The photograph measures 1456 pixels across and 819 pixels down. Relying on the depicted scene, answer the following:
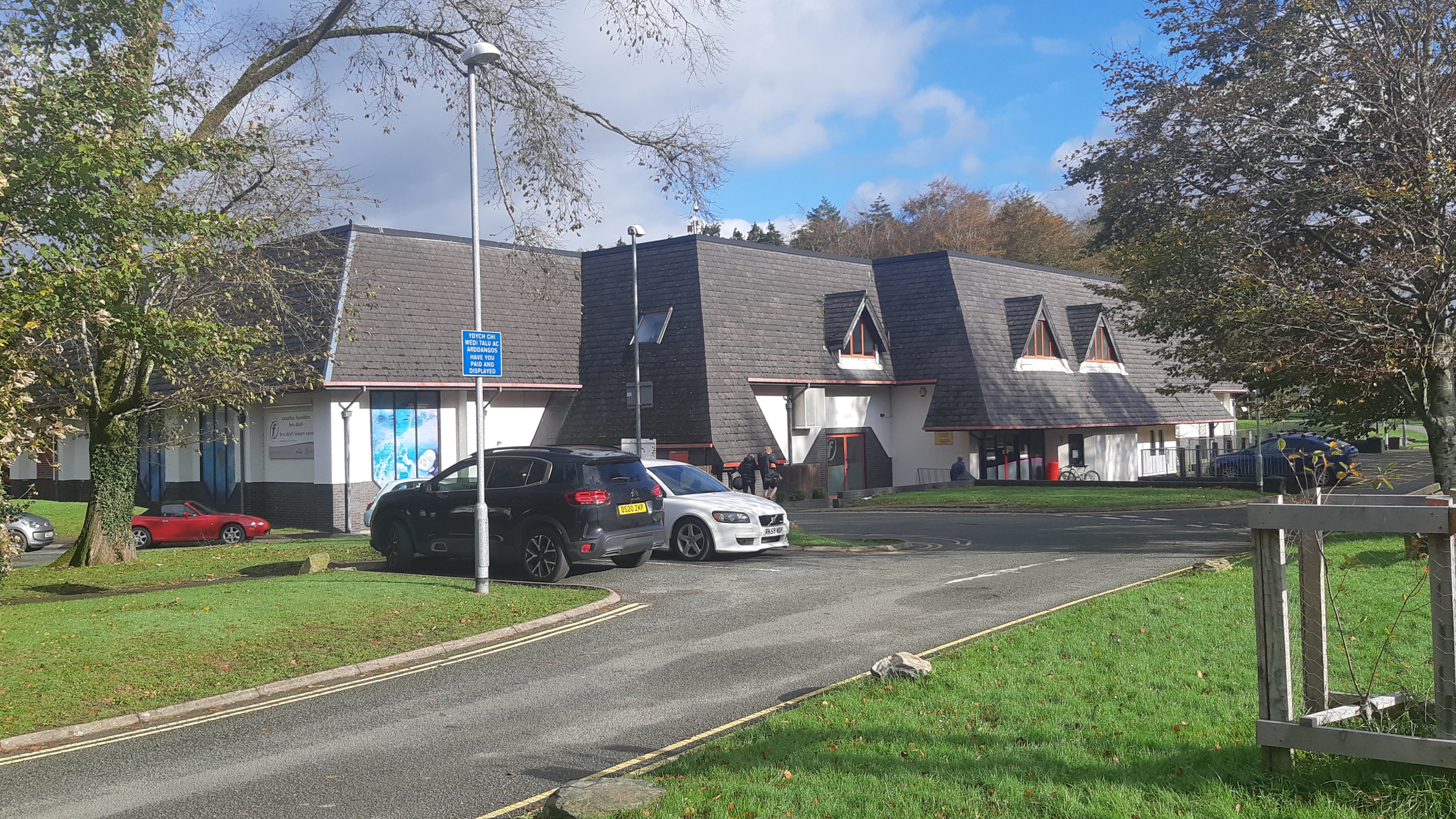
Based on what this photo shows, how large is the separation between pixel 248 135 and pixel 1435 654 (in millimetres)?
16455

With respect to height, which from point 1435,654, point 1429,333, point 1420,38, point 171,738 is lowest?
point 171,738

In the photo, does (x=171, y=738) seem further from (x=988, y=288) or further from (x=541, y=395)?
(x=988, y=288)

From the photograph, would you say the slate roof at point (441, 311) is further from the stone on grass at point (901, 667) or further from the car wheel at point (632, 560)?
the stone on grass at point (901, 667)

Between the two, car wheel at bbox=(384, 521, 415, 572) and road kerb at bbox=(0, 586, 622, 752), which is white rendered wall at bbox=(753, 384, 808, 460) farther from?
road kerb at bbox=(0, 586, 622, 752)

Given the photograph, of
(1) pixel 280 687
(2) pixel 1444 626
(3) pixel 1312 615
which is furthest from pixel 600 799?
(1) pixel 280 687

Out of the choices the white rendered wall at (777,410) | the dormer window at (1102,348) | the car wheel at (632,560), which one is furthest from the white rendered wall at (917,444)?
the car wheel at (632,560)

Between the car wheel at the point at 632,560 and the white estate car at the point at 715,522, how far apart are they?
81 cm

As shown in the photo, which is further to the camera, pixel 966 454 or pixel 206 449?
pixel 966 454

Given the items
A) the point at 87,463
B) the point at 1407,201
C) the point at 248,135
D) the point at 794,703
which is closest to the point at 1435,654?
the point at 794,703

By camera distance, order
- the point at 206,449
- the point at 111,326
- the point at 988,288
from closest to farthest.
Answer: the point at 111,326, the point at 206,449, the point at 988,288

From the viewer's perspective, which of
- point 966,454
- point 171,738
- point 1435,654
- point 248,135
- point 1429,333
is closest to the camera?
point 1435,654

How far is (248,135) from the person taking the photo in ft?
54.5

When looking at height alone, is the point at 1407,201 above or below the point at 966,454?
above

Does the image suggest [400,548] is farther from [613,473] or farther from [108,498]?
[108,498]
